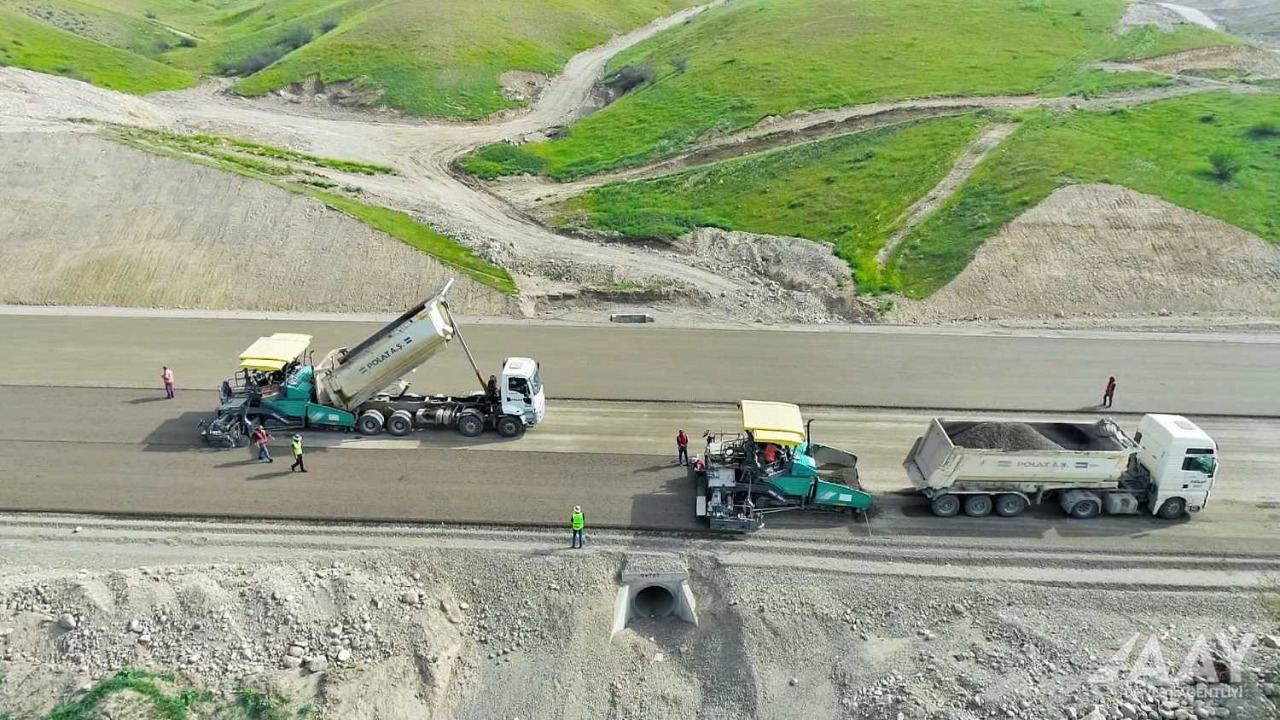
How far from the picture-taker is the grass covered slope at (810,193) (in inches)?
1757

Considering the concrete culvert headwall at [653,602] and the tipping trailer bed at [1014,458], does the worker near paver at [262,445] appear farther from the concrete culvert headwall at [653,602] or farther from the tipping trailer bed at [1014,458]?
the tipping trailer bed at [1014,458]

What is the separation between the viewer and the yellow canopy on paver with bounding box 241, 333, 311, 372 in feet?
79.5

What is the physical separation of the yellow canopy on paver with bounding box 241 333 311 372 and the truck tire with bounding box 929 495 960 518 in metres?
19.3

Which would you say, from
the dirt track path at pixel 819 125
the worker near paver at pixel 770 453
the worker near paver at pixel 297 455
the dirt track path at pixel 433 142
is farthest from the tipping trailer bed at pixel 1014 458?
the dirt track path at pixel 819 125

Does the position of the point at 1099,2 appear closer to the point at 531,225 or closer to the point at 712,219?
the point at 712,219

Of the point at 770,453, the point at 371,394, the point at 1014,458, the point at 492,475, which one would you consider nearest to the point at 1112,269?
the point at 1014,458

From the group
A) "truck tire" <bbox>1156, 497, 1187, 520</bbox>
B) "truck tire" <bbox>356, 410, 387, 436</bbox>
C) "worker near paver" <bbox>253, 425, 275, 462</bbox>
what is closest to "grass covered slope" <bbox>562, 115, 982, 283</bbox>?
"truck tire" <bbox>1156, 497, 1187, 520</bbox>

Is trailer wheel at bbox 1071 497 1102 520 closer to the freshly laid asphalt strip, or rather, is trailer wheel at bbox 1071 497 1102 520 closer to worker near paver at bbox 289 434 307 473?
the freshly laid asphalt strip

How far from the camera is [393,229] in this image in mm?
41656

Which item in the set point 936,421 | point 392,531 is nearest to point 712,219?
point 936,421

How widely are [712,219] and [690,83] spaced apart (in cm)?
2990

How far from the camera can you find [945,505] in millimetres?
20812

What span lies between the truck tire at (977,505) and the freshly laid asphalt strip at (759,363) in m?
7.34

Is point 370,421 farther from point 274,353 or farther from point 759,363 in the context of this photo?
point 759,363
